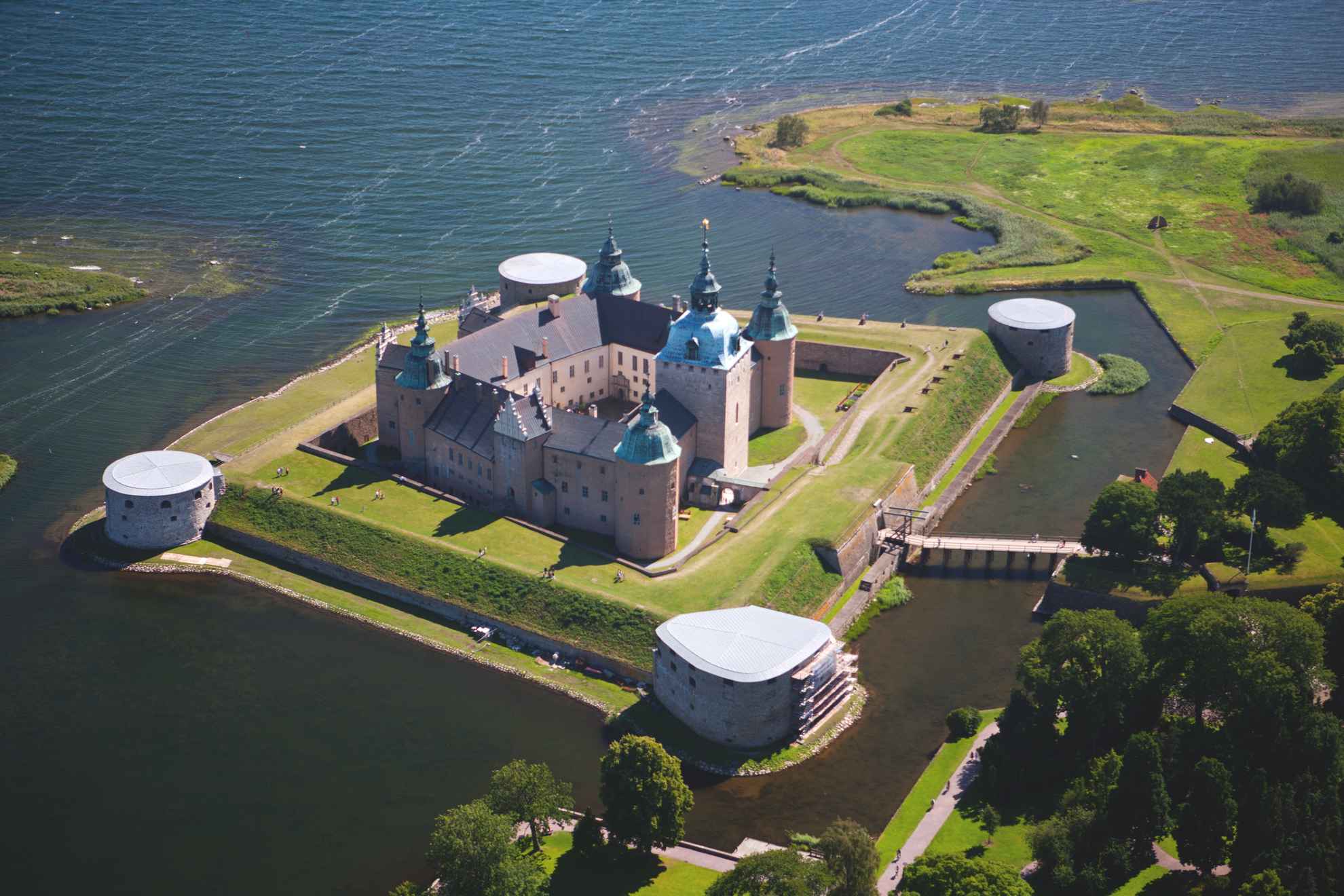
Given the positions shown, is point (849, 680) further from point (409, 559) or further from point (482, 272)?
point (482, 272)

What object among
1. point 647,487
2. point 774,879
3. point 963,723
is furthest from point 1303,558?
point 774,879

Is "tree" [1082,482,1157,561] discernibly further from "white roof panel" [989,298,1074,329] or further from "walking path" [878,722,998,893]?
"white roof panel" [989,298,1074,329]

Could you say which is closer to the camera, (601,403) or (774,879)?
(774,879)

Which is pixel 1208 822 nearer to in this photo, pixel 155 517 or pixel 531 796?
pixel 531 796

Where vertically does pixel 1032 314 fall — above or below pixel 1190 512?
above

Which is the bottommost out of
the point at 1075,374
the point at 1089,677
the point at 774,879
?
the point at 1075,374

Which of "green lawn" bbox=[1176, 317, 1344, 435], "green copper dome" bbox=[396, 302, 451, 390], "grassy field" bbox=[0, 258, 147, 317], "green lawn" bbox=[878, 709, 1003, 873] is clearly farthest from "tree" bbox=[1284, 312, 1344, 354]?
"grassy field" bbox=[0, 258, 147, 317]
